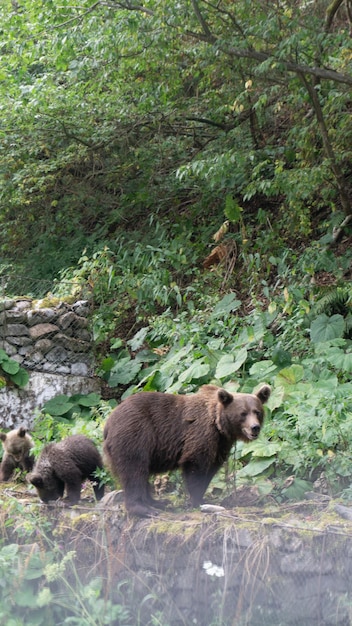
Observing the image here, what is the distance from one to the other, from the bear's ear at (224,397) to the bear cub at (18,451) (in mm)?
2539

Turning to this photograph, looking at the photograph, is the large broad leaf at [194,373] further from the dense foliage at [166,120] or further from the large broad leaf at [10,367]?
the dense foliage at [166,120]

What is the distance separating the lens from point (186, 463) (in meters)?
6.46

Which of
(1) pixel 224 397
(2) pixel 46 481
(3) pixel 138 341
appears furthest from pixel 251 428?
(3) pixel 138 341

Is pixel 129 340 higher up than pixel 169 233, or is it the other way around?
pixel 169 233

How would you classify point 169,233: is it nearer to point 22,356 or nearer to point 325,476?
point 22,356

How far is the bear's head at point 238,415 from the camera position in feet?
20.7

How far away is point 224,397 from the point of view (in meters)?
6.34

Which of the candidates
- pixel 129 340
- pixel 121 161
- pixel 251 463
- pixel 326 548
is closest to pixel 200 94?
pixel 121 161

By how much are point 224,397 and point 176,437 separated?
0.53 m

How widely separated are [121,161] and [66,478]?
26.5 feet

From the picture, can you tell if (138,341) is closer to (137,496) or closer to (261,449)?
(261,449)

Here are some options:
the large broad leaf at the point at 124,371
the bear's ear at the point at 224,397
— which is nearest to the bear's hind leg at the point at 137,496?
the bear's ear at the point at 224,397

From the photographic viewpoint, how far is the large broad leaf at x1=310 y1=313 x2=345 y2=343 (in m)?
9.48

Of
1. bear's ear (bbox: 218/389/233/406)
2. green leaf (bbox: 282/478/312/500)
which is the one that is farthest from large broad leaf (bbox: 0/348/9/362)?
green leaf (bbox: 282/478/312/500)
